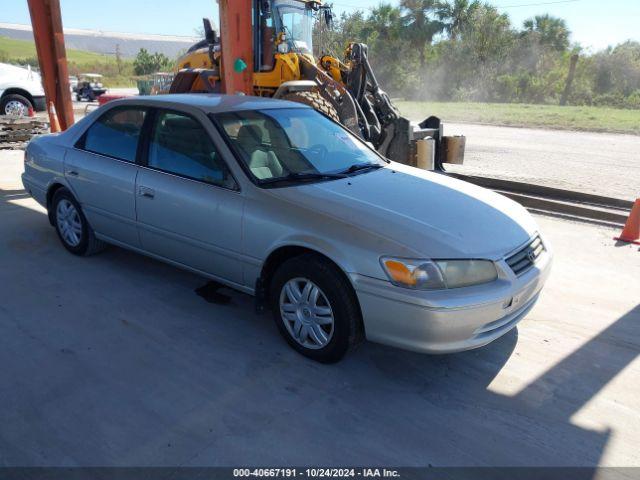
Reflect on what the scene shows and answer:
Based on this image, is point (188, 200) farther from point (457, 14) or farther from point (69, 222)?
point (457, 14)

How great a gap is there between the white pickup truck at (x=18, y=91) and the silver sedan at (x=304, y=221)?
11.0 meters

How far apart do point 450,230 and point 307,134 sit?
158 cm

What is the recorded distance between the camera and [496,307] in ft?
9.57

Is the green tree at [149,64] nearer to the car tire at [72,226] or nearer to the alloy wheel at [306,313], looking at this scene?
the car tire at [72,226]

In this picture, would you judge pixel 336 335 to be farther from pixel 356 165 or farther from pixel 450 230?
pixel 356 165

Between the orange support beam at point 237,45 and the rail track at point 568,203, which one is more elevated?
the orange support beam at point 237,45

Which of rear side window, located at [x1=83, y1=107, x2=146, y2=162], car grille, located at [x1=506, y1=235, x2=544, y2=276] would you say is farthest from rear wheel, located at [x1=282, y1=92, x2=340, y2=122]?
car grille, located at [x1=506, y1=235, x2=544, y2=276]

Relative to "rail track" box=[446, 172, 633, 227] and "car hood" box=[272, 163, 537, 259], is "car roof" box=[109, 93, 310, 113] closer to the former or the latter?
"car hood" box=[272, 163, 537, 259]

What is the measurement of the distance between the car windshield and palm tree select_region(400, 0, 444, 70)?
4811 centimetres

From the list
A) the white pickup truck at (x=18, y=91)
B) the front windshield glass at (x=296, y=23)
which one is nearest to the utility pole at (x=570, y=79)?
the front windshield glass at (x=296, y=23)

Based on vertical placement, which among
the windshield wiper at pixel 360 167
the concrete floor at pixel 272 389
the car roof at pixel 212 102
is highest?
the car roof at pixel 212 102

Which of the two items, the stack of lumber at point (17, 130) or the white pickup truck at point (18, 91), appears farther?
the white pickup truck at point (18, 91)

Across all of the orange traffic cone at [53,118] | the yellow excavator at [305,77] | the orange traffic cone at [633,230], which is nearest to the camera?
the orange traffic cone at [633,230]

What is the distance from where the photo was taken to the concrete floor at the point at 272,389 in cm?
255
